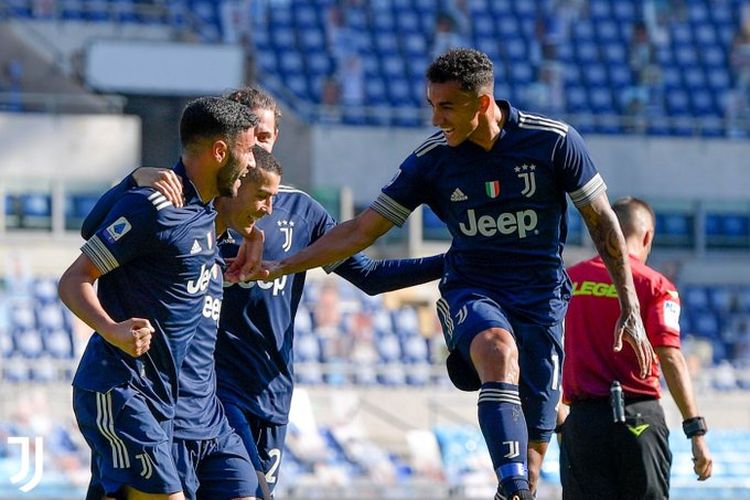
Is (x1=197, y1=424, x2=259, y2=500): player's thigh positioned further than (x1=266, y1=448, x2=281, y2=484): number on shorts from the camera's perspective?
No

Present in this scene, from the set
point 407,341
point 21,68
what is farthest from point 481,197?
point 21,68

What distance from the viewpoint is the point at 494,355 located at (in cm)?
717

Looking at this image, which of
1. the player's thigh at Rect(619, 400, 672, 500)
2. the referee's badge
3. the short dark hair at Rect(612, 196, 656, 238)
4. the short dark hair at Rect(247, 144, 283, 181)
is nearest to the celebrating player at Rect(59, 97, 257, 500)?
the referee's badge

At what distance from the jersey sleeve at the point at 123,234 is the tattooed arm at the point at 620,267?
202cm

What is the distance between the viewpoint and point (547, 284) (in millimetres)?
7641

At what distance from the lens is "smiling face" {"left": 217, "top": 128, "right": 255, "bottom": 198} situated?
6.86m

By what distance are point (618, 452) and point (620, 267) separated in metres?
1.44

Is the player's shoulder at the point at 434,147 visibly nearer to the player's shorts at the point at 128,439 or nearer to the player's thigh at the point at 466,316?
the player's thigh at the point at 466,316

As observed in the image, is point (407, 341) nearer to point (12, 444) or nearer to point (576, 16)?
point (12, 444)

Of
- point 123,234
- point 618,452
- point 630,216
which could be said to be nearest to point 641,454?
point 618,452

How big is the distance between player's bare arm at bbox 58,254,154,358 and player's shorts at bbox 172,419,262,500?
643 mm

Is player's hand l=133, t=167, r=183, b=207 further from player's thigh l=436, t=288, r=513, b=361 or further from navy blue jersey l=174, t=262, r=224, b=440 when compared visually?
player's thigh l=436, t=288, r=513, b=361

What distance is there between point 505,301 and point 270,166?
3.85ft

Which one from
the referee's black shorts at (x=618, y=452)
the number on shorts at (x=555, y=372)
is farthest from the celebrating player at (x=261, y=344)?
the referee's black shorts at (x=618, y=452)
